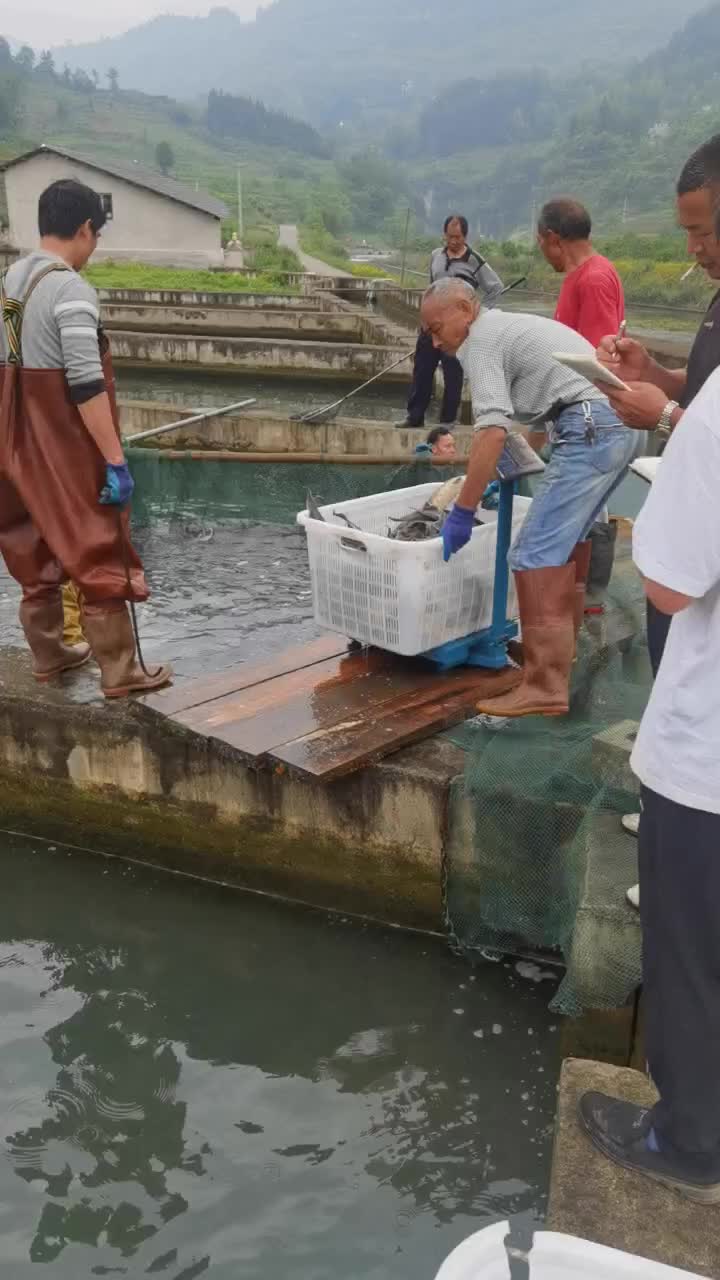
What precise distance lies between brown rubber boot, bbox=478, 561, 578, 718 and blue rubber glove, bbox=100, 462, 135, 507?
1663 mm

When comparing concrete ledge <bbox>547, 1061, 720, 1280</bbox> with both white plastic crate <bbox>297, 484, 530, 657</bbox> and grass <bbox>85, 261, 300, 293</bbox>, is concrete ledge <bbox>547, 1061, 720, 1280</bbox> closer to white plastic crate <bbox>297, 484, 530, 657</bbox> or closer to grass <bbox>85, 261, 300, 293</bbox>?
white plastic crate <bbox>297, 484, 530, 657</bbox>

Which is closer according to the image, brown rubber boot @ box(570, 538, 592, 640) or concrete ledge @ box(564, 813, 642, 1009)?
concrete ledge @ box(564, 813, 642, 1009)

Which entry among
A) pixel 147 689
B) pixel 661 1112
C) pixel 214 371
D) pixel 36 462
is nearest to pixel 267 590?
pixel 147 689

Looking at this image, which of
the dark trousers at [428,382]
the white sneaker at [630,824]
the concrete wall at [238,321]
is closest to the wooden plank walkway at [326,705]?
the white sneaker at [630,824]

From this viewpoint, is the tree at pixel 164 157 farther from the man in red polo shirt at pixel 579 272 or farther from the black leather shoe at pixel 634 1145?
the black leather shoe at pixel 634 1145

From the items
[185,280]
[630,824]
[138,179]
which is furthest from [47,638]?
[138,179]

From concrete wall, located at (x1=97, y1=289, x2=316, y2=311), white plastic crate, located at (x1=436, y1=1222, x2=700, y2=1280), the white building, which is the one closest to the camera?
white plastic crate, located at (x1=436, y1=1222, x2=700, y2=1280)

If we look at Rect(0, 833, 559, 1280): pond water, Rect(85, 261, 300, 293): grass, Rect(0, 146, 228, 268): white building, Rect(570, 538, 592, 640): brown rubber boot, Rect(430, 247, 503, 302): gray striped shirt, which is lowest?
Rect(0, 833, 559, 1280): pond water

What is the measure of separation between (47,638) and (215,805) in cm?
119

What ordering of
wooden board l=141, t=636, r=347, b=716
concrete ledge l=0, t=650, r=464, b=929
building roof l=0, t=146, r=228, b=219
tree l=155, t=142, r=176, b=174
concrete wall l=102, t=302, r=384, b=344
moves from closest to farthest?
concrete ledge l=0, t=650, r=464, b=929 → wooden board l=141, t=636, r=347, b=716 → concrete wall l=102, t=302, r=384, b=344 → building roof l=0, t=146, r=228, b=219 → tree l=155, t=142, r=176, b=174

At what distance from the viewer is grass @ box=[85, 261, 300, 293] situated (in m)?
29.9

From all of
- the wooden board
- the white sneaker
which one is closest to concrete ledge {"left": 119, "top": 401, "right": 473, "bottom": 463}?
the wooden board

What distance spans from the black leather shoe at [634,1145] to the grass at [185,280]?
1103 inches

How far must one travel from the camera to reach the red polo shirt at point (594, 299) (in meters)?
5.30
